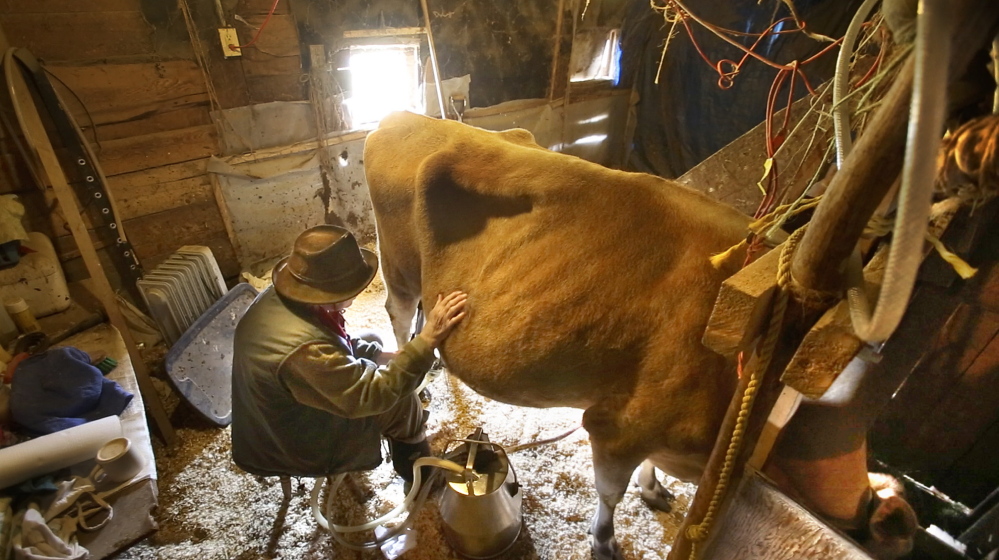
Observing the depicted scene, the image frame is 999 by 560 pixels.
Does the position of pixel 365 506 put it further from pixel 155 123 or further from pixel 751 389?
pixel 155 123

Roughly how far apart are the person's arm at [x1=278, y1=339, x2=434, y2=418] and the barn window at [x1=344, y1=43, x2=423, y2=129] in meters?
3.46

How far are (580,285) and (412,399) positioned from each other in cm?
118

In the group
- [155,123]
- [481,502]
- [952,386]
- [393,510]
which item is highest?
[155,123]

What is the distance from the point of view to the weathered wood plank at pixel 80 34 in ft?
9.78

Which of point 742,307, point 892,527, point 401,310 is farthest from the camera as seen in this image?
point 401,310

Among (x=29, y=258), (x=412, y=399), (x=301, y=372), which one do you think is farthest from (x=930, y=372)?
(x=29, y=258)

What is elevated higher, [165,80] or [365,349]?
[165,80]

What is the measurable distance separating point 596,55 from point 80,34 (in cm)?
589

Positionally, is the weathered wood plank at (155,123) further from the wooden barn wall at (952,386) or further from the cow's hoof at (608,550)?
the wooden barn wall at (952,386)

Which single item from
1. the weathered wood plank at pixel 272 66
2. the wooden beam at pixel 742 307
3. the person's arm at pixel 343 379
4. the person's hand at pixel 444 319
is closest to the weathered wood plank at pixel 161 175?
the weathered wood plank at pixel 272 66

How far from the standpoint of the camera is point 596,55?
270 inches

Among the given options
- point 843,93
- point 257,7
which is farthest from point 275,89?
point 843,93

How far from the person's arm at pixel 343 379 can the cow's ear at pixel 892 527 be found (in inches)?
65.8

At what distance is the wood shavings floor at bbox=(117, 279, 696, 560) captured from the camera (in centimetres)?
244
